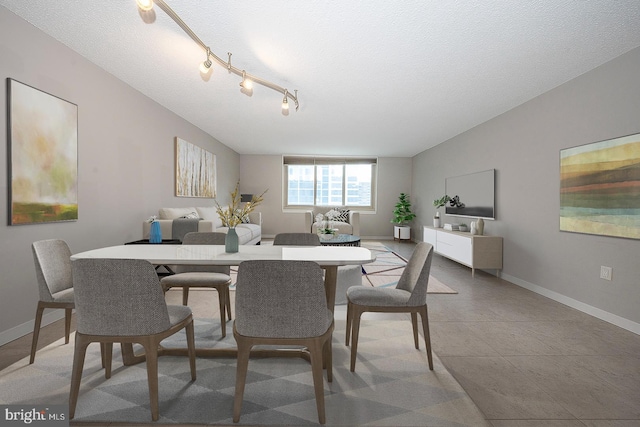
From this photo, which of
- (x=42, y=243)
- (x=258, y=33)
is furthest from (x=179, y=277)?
(x=258, y=33)


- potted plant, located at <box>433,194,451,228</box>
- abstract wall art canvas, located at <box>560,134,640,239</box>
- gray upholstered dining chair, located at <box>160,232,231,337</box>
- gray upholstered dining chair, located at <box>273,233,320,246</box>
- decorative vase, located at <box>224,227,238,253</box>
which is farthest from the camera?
potted plant, located at <box>433,194,451,228</box>

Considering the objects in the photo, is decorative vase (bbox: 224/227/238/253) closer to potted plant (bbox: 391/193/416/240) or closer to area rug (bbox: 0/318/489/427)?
area rug (bbox: 0/318/489/427)

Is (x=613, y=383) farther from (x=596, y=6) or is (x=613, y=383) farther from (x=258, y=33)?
(x=258, y=33)

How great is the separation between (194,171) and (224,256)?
4.69m

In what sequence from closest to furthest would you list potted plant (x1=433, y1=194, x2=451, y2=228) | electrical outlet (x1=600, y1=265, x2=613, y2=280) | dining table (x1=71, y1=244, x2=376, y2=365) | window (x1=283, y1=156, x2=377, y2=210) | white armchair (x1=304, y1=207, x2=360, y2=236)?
1. dining table (x1=71, y1=244, x2=376, y2=365)
2. electrical outlet (x1=600, y1=265, x2=613, y2=280)
3. potted plant (x1=433, y1=194, x2=451, y2=228)
4. white armchair (x1=304, y1=207, x2=360, y2=236)
5. window (x1=283, y1=156, x2=377, y2=210)

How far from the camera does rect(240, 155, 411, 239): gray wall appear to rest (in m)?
9.79

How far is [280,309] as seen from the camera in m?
1.54

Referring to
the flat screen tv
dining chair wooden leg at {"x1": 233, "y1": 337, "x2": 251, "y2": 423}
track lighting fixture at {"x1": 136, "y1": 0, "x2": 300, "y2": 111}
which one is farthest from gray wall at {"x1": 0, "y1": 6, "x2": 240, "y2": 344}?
the flat screen tv

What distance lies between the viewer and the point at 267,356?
2301 mm

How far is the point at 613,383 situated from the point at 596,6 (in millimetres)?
2521

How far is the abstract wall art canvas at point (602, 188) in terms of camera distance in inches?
116

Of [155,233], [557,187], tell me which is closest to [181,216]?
[155,233]

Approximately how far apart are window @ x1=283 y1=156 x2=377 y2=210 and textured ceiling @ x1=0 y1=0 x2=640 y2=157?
483cm

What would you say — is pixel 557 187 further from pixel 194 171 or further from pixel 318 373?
pixel 194 171
